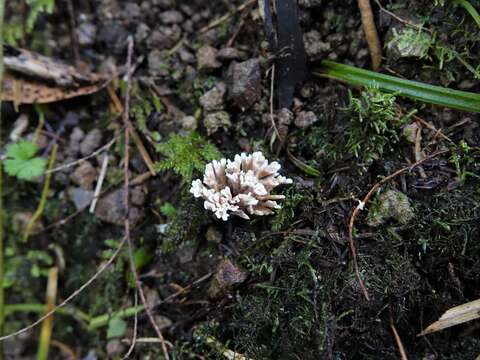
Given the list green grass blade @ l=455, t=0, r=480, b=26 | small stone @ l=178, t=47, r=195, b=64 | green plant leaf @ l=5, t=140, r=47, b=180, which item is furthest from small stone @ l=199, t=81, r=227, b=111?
green grass blade @ l=455, t=0, r=480, b=26

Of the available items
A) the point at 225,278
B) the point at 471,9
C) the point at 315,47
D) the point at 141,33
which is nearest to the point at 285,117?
the point at 315,47

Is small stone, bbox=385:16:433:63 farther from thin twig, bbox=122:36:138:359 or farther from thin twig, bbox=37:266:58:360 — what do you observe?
thin twig, bbox=37:266:58:360

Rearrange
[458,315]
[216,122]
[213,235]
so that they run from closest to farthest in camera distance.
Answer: [458,315] < [213,235] < [216,122]

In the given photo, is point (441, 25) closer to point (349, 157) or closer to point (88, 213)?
point (349, 157)

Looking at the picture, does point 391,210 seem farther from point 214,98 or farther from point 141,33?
point 141,33

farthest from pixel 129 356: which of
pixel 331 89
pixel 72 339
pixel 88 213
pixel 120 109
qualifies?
pixel 331 89

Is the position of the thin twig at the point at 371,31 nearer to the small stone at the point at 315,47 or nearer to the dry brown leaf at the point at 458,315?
the small stone at the point at 315,47
